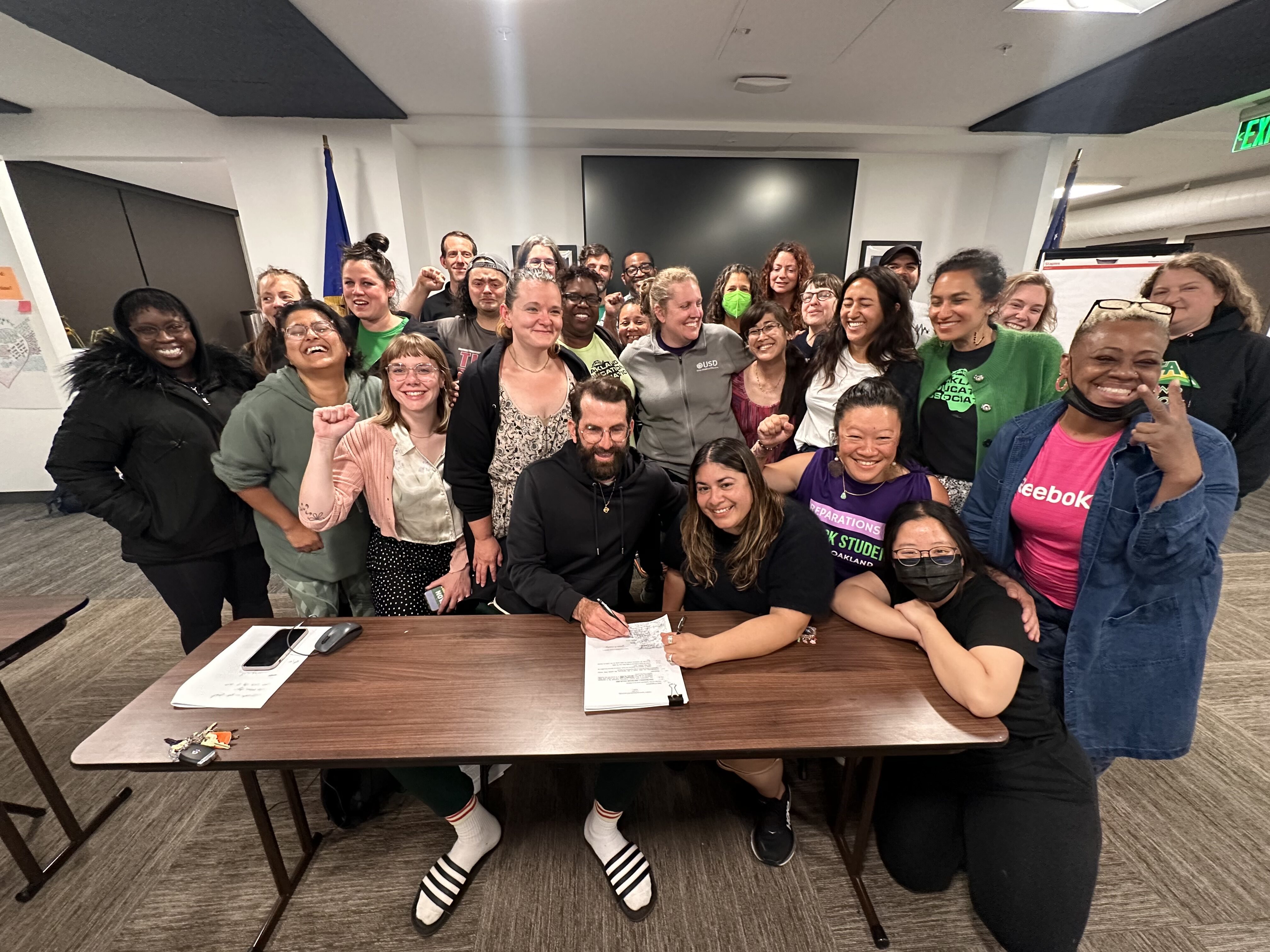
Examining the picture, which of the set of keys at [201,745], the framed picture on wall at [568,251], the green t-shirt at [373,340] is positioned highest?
the framed picture on wall at [568,251]

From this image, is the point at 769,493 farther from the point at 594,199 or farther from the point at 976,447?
the point at 594,199

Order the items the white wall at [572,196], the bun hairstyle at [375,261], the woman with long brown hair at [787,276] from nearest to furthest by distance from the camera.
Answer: the bun hairstyle at [375,261], the woman with long brown hair at [787,276], the white wall at [572,196]

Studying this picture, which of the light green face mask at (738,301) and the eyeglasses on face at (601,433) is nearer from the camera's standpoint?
the eyeglasses on face at (601,433)

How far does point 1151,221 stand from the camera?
6812mm

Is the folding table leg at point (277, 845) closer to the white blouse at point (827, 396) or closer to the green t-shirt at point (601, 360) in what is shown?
the green t-shirt at point (601, 360)

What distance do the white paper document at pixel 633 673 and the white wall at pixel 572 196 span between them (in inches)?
190

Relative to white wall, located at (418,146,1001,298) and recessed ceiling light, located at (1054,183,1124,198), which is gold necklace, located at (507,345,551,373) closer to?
white wall, located at (418,146,1001,298)

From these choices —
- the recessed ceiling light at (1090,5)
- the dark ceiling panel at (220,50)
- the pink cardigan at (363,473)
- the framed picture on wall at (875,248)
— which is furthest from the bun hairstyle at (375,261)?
the framed picture on wall at (875,248)

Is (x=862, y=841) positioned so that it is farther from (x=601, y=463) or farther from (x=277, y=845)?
(x=277, y=845)

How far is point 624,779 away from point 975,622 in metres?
1.12

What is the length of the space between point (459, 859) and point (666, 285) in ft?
7.04

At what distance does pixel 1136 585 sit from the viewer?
Answer: 1.36 metres

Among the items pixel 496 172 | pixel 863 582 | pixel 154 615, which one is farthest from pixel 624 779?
pixel 496 172

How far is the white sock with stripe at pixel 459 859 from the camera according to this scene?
1493mm
